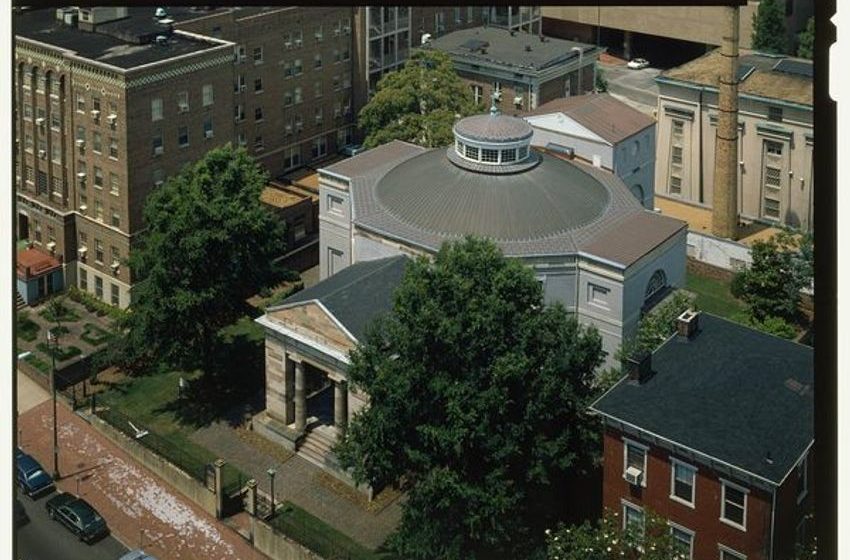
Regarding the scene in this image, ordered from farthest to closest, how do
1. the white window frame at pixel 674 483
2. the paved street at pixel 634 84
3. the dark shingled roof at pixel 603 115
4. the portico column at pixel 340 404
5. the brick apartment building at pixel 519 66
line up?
the paved street at pixel 634 84
the brick apartment building at pixel 519 66
the dark shingled roof at pixel 603 115
the portico column at pixel 340 404
the white window frame at pixel 674 483

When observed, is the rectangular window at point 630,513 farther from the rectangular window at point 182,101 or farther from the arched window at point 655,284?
the rectangular window at point 182,101

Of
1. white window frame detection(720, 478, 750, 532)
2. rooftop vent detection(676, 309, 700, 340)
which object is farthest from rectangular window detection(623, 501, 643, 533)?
rooftop vent detection(676, 309, 700, 340)

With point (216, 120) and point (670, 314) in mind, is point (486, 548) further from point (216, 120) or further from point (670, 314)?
point (216, 120)

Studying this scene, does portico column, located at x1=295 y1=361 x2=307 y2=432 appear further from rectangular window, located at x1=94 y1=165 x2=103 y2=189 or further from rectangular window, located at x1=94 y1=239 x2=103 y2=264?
rectangular window, located at x1=94 y1=165 x2=103 y2=189

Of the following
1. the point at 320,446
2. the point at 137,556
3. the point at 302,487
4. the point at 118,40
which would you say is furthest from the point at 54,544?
the point at 118,40

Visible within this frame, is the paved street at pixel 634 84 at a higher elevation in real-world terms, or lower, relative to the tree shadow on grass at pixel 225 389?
higher

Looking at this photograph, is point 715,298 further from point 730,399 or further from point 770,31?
point 770,31

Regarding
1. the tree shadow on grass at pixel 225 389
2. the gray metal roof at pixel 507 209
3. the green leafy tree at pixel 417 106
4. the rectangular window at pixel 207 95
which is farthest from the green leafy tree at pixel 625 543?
the rectangular window at pixel 207 95
